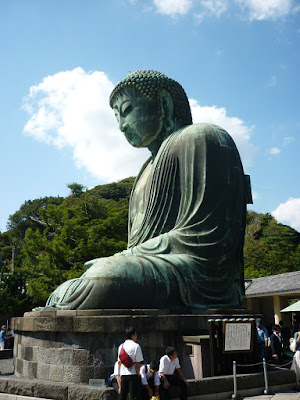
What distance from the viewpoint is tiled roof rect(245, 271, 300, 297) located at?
57.7ft

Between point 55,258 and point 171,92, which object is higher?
point 171,92

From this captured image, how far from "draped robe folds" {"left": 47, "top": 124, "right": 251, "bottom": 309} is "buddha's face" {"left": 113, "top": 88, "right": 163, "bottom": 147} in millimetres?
609

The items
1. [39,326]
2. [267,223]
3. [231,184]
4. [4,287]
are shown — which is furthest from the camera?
[267,223]

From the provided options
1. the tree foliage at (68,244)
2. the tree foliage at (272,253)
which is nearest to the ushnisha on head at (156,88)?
the tree foliage at (68,244)

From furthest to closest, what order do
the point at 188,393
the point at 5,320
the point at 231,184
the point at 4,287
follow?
1. the point at 5,320
2. the point at 4,287
3. the point at 231,184
4. the point at 188,393

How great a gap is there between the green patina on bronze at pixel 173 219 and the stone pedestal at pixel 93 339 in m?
0.35

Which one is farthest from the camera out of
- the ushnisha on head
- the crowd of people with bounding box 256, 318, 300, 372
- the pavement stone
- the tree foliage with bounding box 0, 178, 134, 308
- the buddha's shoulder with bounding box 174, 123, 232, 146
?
the tree foliage with bounding box 0, 178, 134, 308

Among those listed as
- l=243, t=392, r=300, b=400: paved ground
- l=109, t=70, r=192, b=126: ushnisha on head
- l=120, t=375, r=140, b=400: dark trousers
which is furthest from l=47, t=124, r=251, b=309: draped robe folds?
l=243, t=392, r=300, b=400: paved ground

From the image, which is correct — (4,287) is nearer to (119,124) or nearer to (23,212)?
(119,124)

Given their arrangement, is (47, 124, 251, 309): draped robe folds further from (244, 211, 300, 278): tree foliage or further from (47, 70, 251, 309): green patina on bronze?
(244, 211, 300, 278): tree foliage

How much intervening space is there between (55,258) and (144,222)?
424 inches

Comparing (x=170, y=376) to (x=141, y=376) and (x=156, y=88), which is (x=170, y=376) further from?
(x=156, y=88)

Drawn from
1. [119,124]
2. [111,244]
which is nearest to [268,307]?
[111,244]

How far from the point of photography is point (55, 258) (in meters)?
17.6
